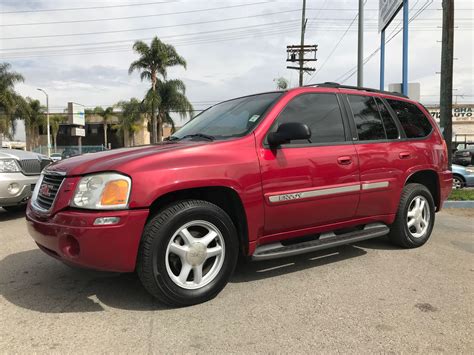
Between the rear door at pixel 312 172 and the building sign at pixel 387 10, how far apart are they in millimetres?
10194

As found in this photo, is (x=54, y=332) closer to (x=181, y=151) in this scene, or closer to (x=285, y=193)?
(x=181, y=151)

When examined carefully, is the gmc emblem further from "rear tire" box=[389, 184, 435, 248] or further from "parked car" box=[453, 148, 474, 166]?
"parked car" box=[453, 148, 474, 166]

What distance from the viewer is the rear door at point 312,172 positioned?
372 cm

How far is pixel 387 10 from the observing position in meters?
14.1

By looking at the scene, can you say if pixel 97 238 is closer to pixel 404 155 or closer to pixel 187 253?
pixel 187 253

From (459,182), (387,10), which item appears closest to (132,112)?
(387,10)

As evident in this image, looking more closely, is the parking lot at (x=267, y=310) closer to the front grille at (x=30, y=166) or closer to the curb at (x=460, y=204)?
the front grille at (x=30, y=166)

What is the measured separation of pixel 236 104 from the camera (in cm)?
454

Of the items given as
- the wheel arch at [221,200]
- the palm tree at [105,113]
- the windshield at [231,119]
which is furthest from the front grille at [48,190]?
the palm tree at [105,113]

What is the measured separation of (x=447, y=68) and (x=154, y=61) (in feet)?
88.5

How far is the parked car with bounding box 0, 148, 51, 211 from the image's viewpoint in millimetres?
6656

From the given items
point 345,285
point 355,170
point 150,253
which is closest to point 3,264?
point 150,253

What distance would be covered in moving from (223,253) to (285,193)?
2.53ft

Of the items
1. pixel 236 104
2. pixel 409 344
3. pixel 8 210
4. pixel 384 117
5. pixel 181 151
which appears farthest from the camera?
pixel 8 210
